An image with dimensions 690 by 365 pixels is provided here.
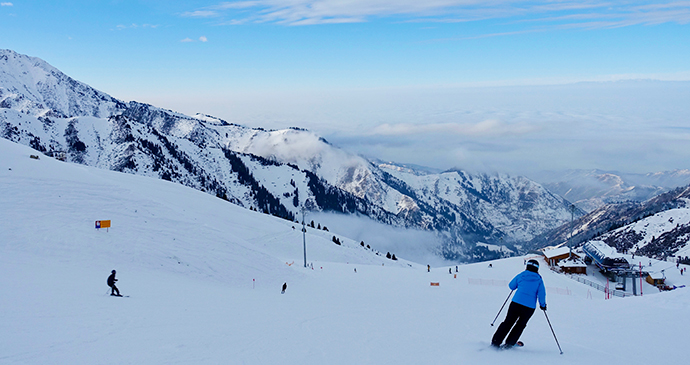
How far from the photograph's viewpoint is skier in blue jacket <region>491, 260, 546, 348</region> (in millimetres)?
9828

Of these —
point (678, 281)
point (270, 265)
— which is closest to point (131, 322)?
point (270, 265)

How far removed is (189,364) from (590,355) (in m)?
10.0

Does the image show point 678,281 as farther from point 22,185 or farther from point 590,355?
point 22,185

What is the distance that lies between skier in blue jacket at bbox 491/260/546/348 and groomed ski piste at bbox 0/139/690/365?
22.1 inches

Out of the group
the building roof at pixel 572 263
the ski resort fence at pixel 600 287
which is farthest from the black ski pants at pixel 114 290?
the building roof at pixel 572 263

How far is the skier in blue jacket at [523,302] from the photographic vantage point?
9.83 meters

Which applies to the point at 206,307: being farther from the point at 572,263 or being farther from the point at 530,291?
the point at 572,263

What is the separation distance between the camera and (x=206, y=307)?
19156 millimetres

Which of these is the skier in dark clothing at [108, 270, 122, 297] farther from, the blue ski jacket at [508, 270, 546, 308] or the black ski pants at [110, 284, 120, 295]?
the blue ski jacket at [508, 270, 546, 308]

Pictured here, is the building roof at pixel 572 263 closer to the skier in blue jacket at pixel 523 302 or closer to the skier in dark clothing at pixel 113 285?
the skier in blue jacket at pixel 523 302

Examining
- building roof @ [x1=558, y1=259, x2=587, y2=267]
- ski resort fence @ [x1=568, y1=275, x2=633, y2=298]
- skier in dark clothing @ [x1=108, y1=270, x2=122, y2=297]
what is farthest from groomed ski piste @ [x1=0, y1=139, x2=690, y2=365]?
building roof @ [x1=558, y1=259, x2=587, y2=267]

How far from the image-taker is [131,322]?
46.6ft

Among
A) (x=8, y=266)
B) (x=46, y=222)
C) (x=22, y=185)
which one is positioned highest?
(x=22, y=185)

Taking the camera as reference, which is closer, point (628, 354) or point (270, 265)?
point (628, 354)
